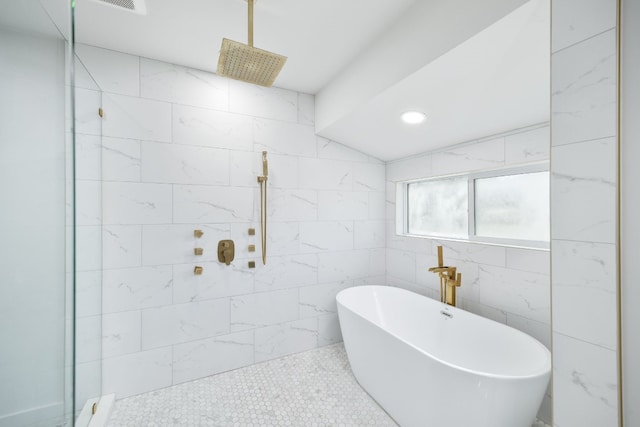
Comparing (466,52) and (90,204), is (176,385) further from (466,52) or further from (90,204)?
(466,52)

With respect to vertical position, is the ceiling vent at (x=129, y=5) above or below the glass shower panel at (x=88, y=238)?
above

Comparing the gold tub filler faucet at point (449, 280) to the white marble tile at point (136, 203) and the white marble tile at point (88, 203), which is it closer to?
the white marble tile at point (136, 203)

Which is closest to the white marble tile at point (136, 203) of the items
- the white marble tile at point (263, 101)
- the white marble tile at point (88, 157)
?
the white marble tile at point (88, 157)

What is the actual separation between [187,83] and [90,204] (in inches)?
45.8

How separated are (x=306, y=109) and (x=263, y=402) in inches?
99.0

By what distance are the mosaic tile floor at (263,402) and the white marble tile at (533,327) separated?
1.74 ft

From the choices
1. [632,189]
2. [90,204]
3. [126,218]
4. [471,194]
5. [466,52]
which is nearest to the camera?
[632,189]

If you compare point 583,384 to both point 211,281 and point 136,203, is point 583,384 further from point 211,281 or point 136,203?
point 136,203

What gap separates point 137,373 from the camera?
213cm

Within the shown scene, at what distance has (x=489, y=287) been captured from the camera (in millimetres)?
2193

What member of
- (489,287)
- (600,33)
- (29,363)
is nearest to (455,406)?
(489,287)

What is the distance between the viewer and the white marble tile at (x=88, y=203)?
181 cm

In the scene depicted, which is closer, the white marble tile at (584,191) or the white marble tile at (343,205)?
the white marble tile at (584,191)

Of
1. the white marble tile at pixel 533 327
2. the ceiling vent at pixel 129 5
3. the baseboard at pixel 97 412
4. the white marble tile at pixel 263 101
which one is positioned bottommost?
the baseboard at pixel 97 412
